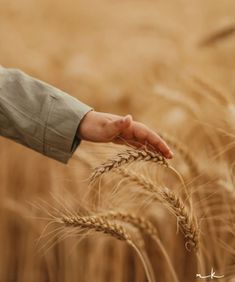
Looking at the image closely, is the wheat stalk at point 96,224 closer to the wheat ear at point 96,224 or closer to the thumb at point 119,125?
the wheat ear at point 96,224

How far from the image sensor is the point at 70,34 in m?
1.70

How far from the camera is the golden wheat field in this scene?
3.91 ft

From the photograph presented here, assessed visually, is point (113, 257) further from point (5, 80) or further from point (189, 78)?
point (5, 80)

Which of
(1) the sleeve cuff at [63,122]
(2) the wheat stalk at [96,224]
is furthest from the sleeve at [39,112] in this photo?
(2) the wheat stalk at [96,224]

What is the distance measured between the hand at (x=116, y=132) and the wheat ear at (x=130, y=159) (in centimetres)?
1

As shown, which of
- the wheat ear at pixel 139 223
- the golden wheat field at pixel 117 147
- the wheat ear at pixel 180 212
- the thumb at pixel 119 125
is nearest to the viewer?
the thumb at pixel 119 125

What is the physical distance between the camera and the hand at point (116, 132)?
81cm

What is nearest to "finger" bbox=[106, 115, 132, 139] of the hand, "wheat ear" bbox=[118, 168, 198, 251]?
the hand

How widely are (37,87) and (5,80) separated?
4 centimetres

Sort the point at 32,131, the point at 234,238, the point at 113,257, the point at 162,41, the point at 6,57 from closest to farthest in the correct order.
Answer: the point at 32,131
the point at 234,238
the point at 113,257
the point at 162,41
the point at 6,57

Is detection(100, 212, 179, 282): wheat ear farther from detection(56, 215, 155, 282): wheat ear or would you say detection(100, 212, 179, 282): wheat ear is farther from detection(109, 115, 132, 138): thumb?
detection(109, 115, 132, 138): thumb

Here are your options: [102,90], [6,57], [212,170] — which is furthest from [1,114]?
[6,57]

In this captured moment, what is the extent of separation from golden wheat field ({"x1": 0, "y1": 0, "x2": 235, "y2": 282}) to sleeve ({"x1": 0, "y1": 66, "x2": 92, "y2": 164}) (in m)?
0.20

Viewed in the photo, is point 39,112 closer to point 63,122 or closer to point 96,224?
point 63,122
